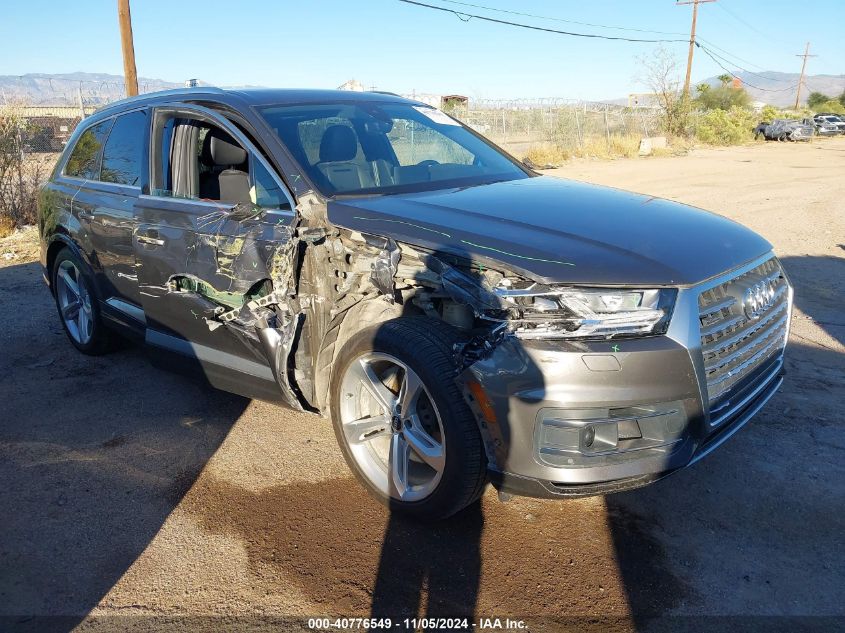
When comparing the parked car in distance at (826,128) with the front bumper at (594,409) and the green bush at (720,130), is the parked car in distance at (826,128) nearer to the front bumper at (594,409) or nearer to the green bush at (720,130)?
the green bush at (720,130)

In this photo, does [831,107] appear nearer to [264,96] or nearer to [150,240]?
[264,96]

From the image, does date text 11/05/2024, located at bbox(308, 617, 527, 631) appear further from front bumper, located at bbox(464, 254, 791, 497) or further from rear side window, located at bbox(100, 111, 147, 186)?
rear side window, located at bbox(100, 111, 147, 186)

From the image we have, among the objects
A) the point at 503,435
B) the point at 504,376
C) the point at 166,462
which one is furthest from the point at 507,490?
the point at 166,462

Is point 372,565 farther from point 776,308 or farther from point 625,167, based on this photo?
point 625,167

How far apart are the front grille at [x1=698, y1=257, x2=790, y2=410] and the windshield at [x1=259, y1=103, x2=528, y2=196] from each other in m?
1.62

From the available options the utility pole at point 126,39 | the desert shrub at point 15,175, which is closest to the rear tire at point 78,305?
the desert shrub at point 15,175

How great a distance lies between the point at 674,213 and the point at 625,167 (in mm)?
20280

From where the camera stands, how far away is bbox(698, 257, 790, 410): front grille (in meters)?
2.81

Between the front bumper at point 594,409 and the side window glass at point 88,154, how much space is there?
3.78 meters

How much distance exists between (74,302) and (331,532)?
11.9ft

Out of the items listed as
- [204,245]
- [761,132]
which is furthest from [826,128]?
[204,245]

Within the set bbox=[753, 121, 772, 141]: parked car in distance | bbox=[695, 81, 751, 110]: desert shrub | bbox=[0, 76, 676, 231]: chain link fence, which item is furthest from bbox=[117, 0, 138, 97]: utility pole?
bbox=[695, 81, 751, 110]: desert shrub

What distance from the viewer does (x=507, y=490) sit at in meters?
2.81

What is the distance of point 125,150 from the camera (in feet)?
15.7
